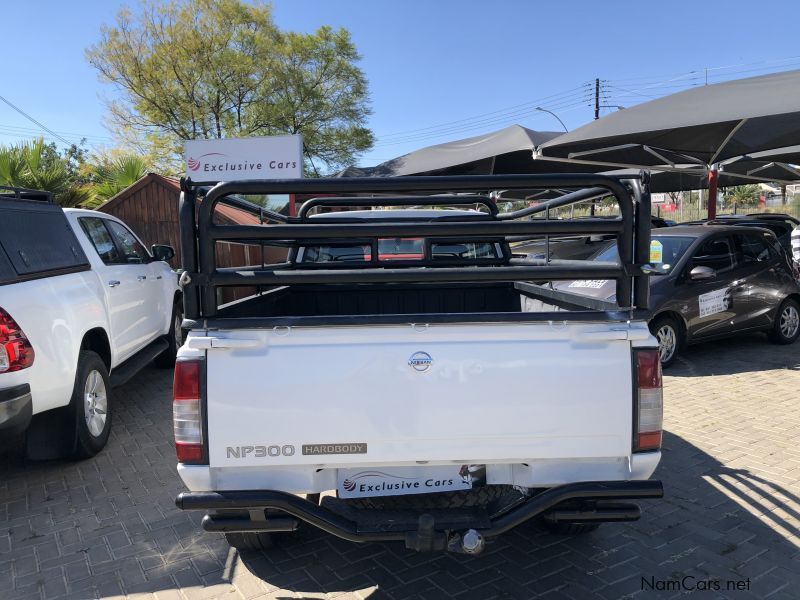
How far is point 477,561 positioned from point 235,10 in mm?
31394

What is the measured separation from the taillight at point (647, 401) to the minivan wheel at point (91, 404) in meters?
3.78

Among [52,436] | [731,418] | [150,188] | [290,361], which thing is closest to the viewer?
[290,361]

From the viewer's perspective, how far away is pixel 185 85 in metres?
27.8

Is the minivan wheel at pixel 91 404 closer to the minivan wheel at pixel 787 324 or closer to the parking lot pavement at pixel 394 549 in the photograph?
the parking lot pavement at pixel 394 549

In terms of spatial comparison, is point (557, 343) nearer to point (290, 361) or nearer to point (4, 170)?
point (290, 361)

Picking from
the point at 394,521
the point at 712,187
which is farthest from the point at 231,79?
the point at 394,521

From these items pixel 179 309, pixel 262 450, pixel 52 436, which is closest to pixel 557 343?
pixel 262 450

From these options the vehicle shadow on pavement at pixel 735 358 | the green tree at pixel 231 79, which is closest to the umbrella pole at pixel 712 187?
the vehicle shadow on pavement at pixel 735 358

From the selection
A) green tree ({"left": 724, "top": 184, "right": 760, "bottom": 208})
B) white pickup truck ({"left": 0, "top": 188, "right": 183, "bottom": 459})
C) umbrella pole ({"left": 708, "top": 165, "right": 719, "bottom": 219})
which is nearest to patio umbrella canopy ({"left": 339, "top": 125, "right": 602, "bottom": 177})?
umbrella pole ({"left": 708, "top": 165, "right": 719, "bottom": 219})

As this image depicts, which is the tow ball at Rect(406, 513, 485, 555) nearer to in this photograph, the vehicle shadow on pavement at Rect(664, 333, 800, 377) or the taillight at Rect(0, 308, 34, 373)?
the taillight at Rect(0, 308, 34, 373)

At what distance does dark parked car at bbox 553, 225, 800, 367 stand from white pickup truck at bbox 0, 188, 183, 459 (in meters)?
4.76

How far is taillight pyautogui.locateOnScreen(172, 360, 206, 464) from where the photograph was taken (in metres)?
2.19

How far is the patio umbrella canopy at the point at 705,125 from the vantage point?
7688 mm

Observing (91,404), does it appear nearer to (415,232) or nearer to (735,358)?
(415,232)
